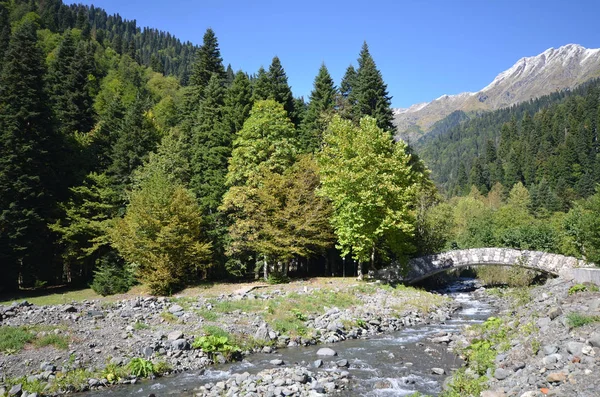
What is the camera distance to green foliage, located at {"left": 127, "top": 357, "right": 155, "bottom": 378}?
578 inches

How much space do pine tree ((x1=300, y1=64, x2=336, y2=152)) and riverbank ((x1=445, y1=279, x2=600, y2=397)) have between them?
2742cm

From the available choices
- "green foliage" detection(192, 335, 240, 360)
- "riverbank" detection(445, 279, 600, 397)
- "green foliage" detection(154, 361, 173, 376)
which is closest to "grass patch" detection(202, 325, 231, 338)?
"green foliage" detection(192, 335, 240, 360)

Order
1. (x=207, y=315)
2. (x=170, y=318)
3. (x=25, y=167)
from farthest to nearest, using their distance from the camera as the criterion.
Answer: (x=25, y=167) < (x=207, y=315) < (x=170, y=318)

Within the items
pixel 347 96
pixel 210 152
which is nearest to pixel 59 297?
pixel 210 152

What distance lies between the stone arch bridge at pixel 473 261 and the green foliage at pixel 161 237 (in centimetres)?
1544

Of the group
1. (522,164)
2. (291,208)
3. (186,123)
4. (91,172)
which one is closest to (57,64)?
(186,123)

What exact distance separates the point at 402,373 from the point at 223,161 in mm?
27583

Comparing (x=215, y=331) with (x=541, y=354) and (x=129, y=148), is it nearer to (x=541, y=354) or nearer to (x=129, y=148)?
(x=541, y=354)

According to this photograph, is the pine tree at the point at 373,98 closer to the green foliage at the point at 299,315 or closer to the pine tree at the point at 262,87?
the pine tree at the point at 262,87

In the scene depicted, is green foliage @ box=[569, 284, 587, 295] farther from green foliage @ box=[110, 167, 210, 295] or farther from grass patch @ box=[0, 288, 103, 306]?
grass patch @ box=[0, 288, 103, 306]

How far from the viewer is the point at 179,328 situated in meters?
18.8

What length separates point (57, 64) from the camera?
53000 millimetres

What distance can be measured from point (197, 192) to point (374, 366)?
26.1 m

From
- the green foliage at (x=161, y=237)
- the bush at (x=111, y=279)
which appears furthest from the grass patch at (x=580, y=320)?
the bush at (x=111, y=279)
